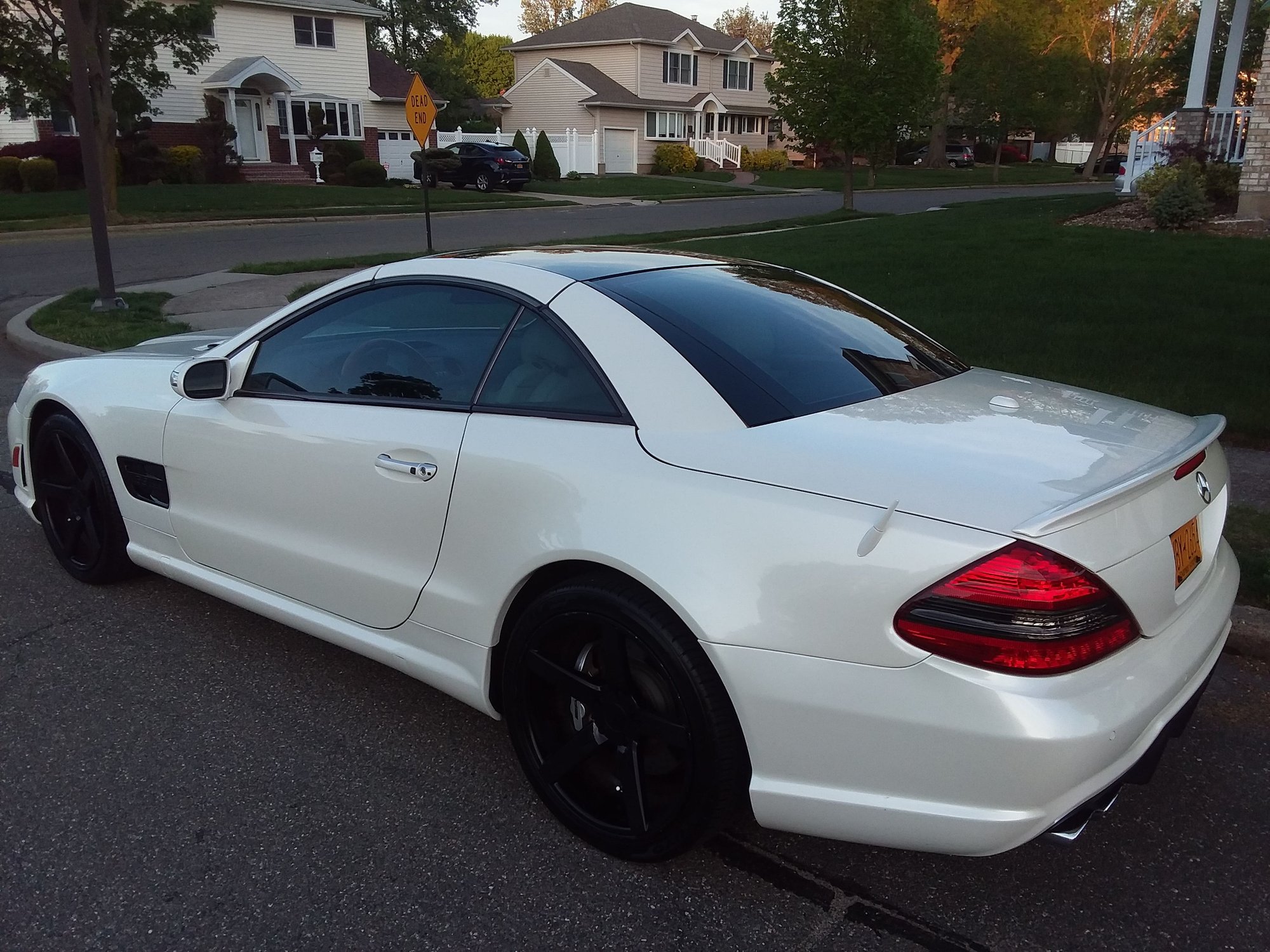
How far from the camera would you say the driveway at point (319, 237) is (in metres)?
15.4

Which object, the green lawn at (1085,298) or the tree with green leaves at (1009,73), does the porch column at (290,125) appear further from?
the tree with green leaves at (1009,73)

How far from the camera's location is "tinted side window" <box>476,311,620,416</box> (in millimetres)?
2840

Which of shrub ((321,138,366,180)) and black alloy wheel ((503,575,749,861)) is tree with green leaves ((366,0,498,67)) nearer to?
shrub ((321,138,366,180))

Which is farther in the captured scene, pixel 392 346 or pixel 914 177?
pixel 914 177

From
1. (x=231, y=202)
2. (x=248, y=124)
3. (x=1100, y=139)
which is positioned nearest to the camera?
(x=231, y=202)

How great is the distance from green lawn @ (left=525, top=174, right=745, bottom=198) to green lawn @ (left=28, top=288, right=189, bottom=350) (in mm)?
22734

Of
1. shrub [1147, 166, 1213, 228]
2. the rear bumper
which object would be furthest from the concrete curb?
shrub [1147, 166, 1213, 228]

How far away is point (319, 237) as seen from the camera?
20.3 m

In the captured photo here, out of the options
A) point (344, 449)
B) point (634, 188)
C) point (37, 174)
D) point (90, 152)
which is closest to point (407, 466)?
point (344, 449)

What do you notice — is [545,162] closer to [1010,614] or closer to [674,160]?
[674,160]

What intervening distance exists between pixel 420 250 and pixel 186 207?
37.8 ft

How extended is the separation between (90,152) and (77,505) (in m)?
7.54

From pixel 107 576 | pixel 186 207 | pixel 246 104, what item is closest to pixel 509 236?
pixel 186 207

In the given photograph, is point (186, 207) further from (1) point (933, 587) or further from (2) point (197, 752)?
(1) point (933, 587)
